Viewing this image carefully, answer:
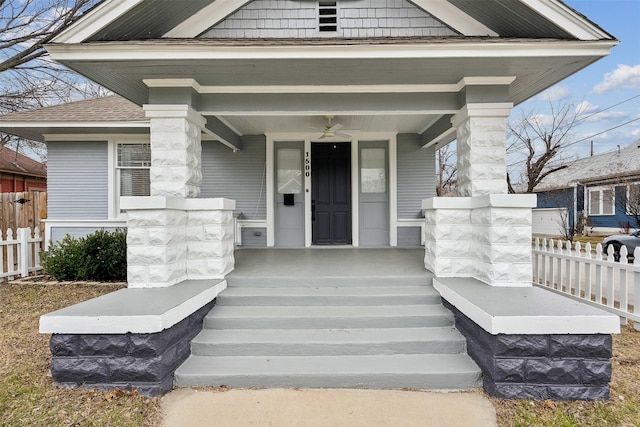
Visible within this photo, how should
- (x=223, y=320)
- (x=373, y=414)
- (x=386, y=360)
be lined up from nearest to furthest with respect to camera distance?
(x=373, y=414) → (x=386, y=360) → (x=223, y=320)

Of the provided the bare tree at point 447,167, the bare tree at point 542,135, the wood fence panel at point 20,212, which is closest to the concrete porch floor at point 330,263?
the wood fence panel at point 20,212

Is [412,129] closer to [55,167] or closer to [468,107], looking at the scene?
[468,107]

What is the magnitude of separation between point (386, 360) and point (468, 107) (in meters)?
2.90

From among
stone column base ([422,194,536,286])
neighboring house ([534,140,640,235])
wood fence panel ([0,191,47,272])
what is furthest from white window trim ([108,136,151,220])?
neighboring house ([534,140,640,235])

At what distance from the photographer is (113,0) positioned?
349 centimetres

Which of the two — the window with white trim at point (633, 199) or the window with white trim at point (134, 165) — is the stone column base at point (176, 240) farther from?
the window with white trim at point (633, 199)

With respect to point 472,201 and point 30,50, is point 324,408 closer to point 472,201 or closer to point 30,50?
point 472,201

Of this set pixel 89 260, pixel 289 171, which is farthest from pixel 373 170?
pixel 89 260

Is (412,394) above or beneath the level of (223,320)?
beneath

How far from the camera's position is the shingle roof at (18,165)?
14533mm

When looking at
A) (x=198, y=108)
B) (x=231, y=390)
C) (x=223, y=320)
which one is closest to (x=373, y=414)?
(x=231, y=390)

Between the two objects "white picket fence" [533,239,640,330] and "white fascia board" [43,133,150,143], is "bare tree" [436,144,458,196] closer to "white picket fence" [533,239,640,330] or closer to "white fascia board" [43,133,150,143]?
"white picket fence" [533,239,640,330]

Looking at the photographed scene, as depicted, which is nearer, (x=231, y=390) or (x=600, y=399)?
(x=600, y=399)

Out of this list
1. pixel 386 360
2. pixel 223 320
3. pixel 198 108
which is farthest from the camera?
pixel 198 108
